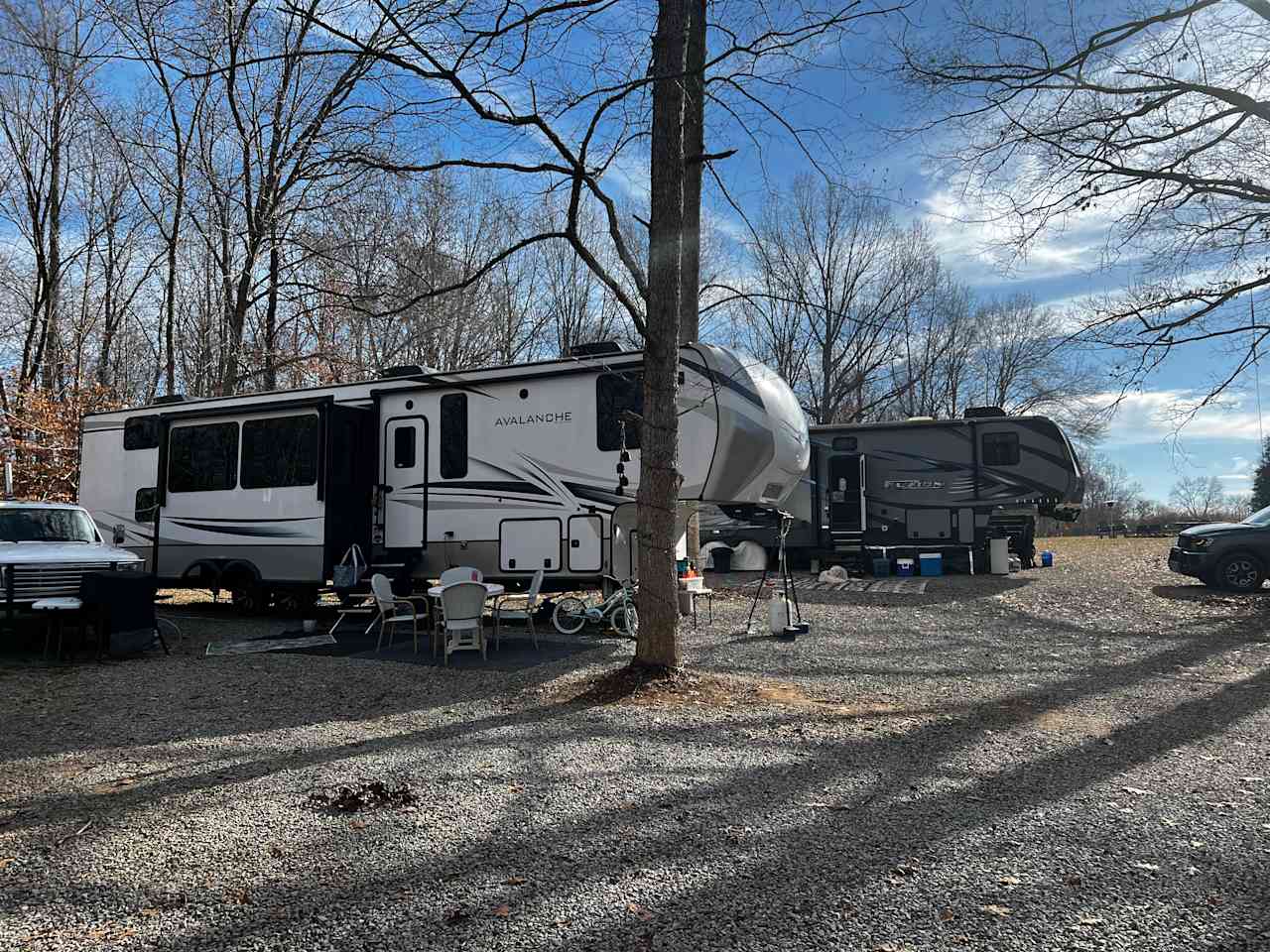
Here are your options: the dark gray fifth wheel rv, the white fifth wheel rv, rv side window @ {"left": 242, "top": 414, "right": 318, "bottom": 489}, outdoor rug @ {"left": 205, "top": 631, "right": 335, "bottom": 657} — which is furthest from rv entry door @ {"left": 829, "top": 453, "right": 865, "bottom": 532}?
outdoor rug @ {"left": 205, "top": 631, "right": 335, "bottom": 657}

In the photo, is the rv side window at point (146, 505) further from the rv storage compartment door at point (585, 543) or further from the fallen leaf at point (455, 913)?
the fallen leaf at point (455, 913)

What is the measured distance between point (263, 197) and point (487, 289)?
9.98 metres

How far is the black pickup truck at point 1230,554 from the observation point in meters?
14.2

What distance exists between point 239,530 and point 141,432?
269 cm

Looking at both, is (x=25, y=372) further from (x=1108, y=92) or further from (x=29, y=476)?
(x=1108, y=92)

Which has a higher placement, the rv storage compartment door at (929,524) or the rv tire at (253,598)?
the rv storage compartment door at (929,524)

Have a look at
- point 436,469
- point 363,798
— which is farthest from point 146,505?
point 363,798

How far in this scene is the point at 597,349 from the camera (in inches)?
422

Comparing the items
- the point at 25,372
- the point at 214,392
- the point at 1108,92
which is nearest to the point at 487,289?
the point at 214,392

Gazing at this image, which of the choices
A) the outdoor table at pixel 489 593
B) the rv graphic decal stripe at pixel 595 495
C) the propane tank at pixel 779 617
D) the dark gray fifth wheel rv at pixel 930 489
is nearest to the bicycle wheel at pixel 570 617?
the outdoor table at pixel 489 593

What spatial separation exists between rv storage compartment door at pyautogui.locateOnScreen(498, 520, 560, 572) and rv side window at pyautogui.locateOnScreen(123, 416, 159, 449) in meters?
6.04

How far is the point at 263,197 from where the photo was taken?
18469mm

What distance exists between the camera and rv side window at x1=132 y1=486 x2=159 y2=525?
12820mm

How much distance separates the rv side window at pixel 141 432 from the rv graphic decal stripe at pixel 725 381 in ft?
27.3
